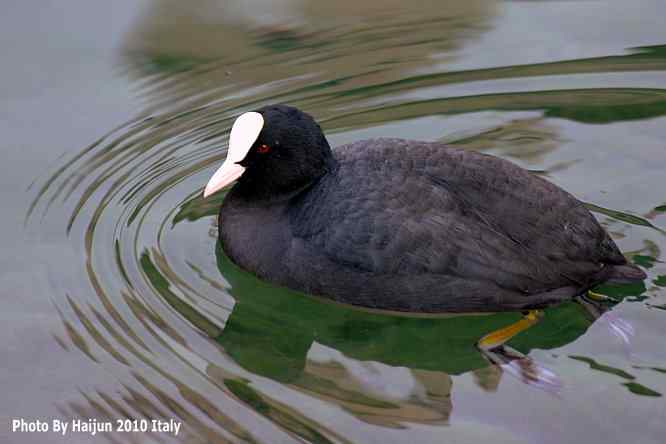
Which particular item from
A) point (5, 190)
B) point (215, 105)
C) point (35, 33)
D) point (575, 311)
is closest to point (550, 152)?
point (575, 311)

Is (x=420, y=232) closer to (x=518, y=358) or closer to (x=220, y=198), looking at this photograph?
(x=518, y=358)

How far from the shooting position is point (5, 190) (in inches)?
220

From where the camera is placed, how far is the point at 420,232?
439 centimetres

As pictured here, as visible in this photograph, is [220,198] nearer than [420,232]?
No

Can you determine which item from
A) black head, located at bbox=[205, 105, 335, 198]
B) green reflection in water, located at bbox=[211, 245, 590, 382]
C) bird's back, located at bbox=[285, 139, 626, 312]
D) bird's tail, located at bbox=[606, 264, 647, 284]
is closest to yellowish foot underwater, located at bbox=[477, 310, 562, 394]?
green reflection in water, located at bbox=[211, 245, 590, 382]

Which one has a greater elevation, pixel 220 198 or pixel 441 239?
pixel 441 239

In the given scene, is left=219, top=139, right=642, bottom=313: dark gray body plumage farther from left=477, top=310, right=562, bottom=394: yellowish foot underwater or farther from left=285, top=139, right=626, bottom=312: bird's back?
left=477, top=310, right=562, bottom=394: yellowish foot underwater

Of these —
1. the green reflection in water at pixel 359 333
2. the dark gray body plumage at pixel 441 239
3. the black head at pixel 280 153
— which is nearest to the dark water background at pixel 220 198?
the green reflection in water at pixel 359 333

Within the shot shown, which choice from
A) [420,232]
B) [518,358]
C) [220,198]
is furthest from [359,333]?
[220,198]

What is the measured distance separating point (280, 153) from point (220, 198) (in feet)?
2.72

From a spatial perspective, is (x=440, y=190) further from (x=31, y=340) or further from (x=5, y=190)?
(x=5, y=190)

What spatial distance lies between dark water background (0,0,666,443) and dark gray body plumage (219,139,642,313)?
0.54ft

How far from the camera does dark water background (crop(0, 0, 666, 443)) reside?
4008 mm

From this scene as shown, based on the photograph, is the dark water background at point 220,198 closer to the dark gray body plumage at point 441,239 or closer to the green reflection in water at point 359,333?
the green reflection in water at point 359,333
